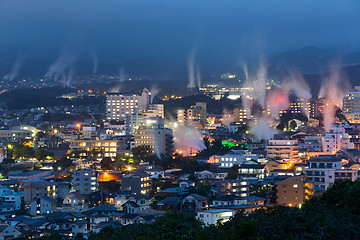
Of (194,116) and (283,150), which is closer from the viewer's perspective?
(283,150)

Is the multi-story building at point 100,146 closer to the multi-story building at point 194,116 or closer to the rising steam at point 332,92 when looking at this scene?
the multi-story building at point 194,116

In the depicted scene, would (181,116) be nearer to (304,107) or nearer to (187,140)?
(304,107)

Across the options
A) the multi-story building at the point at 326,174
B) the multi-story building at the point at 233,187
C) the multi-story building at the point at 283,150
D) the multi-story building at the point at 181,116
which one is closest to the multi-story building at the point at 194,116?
the multi-story building at the point at 181,116

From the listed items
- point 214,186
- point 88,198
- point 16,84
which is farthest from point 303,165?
point 16,84

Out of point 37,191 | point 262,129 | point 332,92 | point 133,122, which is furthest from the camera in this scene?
point 332,92

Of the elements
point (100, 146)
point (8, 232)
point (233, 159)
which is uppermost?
point (100, 146)

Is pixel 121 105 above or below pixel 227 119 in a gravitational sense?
above

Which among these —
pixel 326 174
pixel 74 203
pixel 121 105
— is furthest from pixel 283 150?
pixel 121 105
